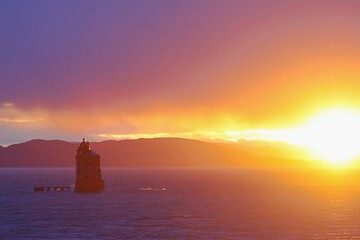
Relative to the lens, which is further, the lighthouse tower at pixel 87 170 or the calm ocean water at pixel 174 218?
the lighthouse tower at pixel 87 170

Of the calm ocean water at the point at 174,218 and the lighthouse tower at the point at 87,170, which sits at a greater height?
the lighthouse tower at the point at 87,170

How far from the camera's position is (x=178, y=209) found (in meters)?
110

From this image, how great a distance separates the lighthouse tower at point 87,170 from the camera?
478 ft

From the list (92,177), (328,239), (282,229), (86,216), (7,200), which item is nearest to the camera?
(328,239)

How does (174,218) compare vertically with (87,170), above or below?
below

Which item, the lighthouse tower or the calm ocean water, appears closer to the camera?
the calm ocean water

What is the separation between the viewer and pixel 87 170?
484ft

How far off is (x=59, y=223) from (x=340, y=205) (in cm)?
6157

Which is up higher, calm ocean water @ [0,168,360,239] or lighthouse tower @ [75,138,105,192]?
lighthouse tower @ [75,138,105,192]

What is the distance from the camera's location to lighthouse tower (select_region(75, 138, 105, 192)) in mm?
145625

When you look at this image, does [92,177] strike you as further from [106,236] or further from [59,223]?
[106,236]

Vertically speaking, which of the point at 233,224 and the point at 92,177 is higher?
the point at 92,177

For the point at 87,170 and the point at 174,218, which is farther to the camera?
the point at 87,170

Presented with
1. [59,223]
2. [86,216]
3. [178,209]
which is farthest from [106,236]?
[178,209]
